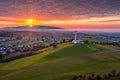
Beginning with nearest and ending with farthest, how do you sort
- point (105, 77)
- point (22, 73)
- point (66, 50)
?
point (105, 77) < point (22, 73) < point (66, 50)

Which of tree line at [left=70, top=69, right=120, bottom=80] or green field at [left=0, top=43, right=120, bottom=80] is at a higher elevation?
tree line at [left=70, top=69, right=120, bottom=80]

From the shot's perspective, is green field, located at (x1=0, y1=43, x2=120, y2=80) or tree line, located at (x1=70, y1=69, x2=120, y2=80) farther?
green field, located at (x1=0, y1=43, x2=120, y2=80)

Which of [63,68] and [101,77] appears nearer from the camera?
[101,77]

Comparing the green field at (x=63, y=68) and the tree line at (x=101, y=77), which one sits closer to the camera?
the tree line at (x=101, y=77)

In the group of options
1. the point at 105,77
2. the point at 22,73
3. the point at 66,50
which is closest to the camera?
the point at 105,77

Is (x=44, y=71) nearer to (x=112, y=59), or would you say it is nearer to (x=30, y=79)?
(x=30, y=79)

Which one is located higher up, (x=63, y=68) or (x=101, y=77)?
(x=101, y=77)

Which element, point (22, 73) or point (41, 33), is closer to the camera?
point (22, 73)

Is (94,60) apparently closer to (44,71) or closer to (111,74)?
(44,71)

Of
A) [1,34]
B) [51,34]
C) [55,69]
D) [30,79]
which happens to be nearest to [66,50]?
[55,69]

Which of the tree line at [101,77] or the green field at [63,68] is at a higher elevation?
the tree line at [101,77]
